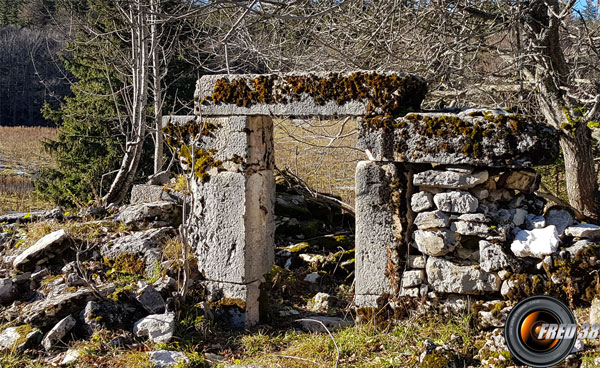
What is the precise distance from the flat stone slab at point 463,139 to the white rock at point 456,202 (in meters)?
0.25

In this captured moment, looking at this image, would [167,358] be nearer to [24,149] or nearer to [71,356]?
[71,356]

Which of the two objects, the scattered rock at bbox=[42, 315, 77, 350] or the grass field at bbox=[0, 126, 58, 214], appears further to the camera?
the grass field at bbox=[0, 126, 58, 214]

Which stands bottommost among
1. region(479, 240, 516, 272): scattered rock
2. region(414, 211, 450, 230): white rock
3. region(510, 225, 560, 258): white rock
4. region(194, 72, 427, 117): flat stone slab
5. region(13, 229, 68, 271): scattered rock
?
region(13, 229, 68, 271): scattered rock

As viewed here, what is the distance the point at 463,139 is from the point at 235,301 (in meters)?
2.44

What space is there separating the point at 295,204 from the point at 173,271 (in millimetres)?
3221

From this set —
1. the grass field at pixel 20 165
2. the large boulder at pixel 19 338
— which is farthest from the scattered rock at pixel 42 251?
the grass field at pixel 20 165

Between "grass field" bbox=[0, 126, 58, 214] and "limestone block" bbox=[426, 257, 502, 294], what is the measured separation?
1024 cm

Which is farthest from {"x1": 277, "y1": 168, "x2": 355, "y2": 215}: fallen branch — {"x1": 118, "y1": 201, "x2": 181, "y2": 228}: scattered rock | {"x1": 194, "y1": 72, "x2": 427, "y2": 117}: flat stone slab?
{"x1": 194, "y1": 72, "x2": 427, "y2": 117}: flat stone slab

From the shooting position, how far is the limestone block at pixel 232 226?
4785 mm

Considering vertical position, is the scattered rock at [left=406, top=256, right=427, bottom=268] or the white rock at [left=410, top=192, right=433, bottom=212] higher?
the white rock at [left=410, top=192, right=433, bottom=212]

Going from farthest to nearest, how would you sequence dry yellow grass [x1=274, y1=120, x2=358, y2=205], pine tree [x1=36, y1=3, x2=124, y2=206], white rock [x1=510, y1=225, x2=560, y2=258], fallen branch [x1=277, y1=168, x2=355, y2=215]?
pine tree [x1=36, y1=3, x2=124, y2=206], dry yellow grass [x1=274, y1=120, x2=358, y2=205], fallen branch [x1=277, y1=168, x2=355, y2=215], white rock [x1=510, y1=225, x2=560, y2=258]

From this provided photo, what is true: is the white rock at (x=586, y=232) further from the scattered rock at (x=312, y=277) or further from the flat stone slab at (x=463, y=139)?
the scattered rock at (x=312, y=277)

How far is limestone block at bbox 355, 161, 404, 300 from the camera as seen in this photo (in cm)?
431

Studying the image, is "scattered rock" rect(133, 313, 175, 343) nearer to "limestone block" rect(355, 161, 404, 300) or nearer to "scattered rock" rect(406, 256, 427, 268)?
"limestone block" rect(355, 161, 404, 300)
